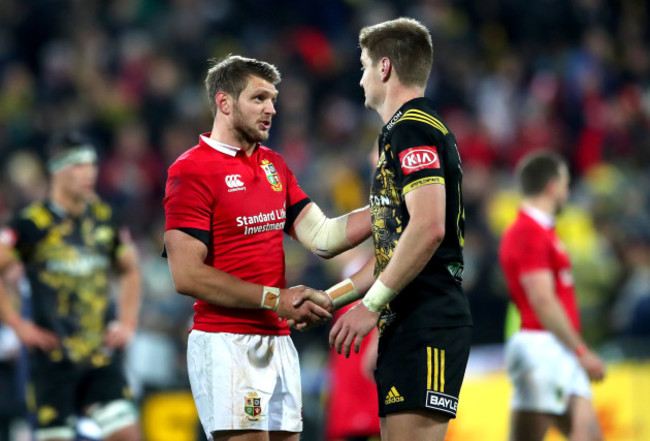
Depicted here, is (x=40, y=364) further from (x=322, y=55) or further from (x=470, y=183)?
(x=322, y=55)

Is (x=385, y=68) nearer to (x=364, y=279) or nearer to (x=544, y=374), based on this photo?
(x=364, y=279)

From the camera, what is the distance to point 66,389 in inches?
270

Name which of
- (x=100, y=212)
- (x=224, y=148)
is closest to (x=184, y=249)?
(x=224, y=148)

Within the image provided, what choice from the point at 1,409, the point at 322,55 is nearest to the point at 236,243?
the point at 1,409

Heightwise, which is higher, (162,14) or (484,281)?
(162,14)

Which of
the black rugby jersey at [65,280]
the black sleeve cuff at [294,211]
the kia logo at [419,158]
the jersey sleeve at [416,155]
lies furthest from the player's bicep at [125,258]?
the kia logo at [419,158]

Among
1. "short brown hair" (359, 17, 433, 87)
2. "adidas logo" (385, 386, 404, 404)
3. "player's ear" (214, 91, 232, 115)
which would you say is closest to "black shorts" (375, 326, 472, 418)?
"adidas logo" (385, 386, 404, 404)

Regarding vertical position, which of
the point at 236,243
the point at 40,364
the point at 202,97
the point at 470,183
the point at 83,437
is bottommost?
the point at 83,437

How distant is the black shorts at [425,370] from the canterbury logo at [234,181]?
1.11 metres

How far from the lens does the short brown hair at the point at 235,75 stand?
4910 millimetres

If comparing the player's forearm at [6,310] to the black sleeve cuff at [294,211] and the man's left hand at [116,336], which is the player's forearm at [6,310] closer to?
the man's left hand at [116,336]

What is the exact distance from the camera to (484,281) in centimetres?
1193

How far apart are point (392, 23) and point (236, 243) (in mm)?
1343

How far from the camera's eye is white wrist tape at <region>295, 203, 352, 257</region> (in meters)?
5.21
